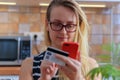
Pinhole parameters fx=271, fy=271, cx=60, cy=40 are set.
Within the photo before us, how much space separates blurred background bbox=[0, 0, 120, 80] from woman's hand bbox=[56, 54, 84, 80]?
5.43 feet

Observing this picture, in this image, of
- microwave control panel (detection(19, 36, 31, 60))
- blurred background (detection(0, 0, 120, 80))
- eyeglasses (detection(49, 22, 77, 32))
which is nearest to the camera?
eyeglasses (detection(49, 22, 77, 32))

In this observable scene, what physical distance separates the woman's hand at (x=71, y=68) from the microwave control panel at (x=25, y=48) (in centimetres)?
150

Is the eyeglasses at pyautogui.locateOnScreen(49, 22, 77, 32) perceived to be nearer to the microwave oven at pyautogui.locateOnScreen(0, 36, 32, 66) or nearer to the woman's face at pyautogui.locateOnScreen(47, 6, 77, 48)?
the woman's face at pyautogui.locateOnScreen(47, 6, 77, 48)

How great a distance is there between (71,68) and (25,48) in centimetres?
154

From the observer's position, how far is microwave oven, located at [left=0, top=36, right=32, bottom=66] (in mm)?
2225

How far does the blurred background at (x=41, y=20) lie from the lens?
244cm

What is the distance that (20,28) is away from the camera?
2.48 m

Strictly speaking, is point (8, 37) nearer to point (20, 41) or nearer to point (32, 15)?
point (20, 41)

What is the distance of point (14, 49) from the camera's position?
2287 mm

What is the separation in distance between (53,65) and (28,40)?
4.99 ft

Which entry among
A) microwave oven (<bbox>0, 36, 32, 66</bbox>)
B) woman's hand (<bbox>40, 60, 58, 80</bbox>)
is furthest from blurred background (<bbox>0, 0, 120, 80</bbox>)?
woman's hand (<bbox>40, 60, 58, 80</bbox>)

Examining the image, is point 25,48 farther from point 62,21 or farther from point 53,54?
point 53,54

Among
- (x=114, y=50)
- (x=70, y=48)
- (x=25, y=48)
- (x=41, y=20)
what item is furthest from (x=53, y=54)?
(x=41, y=20)

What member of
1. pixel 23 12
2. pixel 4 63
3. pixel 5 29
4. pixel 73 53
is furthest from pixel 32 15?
pixel 73 53
